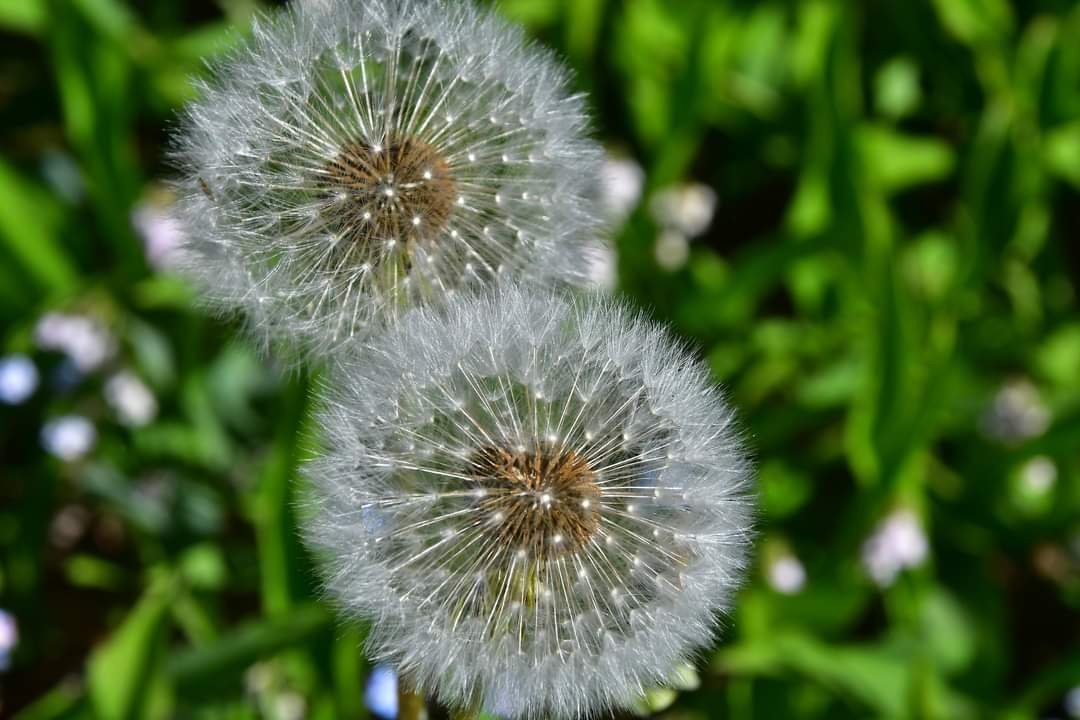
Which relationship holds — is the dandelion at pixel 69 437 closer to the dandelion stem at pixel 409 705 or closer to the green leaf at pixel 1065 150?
the dandelion stem at pixel 409 705

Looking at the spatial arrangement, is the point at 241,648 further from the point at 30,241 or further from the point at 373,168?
the point at 30,241

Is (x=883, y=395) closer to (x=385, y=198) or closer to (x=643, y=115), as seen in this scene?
(x=643, y=115)

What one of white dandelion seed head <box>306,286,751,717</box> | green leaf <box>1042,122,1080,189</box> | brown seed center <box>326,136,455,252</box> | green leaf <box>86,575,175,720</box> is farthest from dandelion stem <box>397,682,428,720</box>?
green leaf <box>1042,122,1080,189</box>

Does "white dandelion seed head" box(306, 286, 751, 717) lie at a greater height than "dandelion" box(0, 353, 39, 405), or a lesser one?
greater

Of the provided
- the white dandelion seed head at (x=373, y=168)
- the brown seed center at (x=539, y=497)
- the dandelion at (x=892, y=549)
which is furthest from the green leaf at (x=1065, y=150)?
the brown seed center at (x=539, y=497)

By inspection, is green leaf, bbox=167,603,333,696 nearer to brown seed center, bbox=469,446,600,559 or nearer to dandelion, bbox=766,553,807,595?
brown seed center, bbox=469,446,600,559

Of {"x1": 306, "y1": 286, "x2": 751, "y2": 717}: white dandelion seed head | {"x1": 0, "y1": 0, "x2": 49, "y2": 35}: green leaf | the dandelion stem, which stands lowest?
{"x1": 0, "y1": 0, "x2": 49, "y2": 35}: green leaf

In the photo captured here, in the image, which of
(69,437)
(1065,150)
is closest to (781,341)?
(1065,150)
